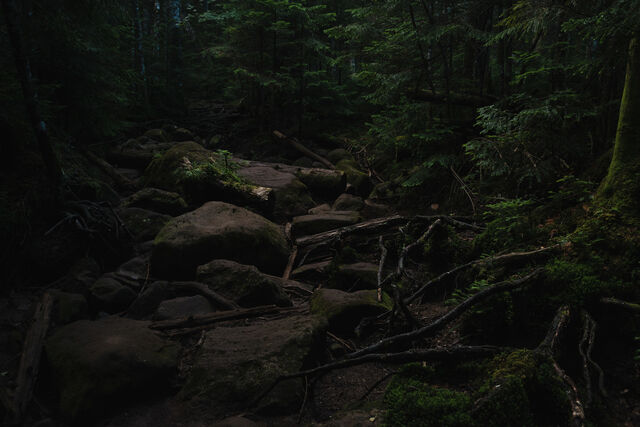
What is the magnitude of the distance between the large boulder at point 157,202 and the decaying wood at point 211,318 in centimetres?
456

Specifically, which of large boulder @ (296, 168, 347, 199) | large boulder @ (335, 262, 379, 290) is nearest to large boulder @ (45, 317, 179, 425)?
large boulder @ (335, 262, 379, 290)

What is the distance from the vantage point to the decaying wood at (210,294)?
5195mm

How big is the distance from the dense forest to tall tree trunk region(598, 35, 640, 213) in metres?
0.02

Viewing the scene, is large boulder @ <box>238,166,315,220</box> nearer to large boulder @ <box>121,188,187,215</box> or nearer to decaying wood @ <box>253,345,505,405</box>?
large boulder @ <box>121,188,187,215</box>

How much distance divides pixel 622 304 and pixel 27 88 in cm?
819

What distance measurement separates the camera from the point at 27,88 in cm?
579

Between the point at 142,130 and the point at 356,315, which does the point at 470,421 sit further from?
the point at 142,130

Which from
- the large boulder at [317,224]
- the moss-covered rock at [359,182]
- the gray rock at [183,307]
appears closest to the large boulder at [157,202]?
the large boulder at [317,224]

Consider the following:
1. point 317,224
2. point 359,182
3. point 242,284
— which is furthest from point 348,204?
point 242,284

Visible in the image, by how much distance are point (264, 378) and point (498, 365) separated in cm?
213

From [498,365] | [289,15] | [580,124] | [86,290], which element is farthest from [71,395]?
[289,15]

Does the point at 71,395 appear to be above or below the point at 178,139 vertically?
below

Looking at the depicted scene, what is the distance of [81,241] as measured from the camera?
6281 millimetres

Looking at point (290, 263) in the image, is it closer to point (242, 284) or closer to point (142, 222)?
point (242, 284)
